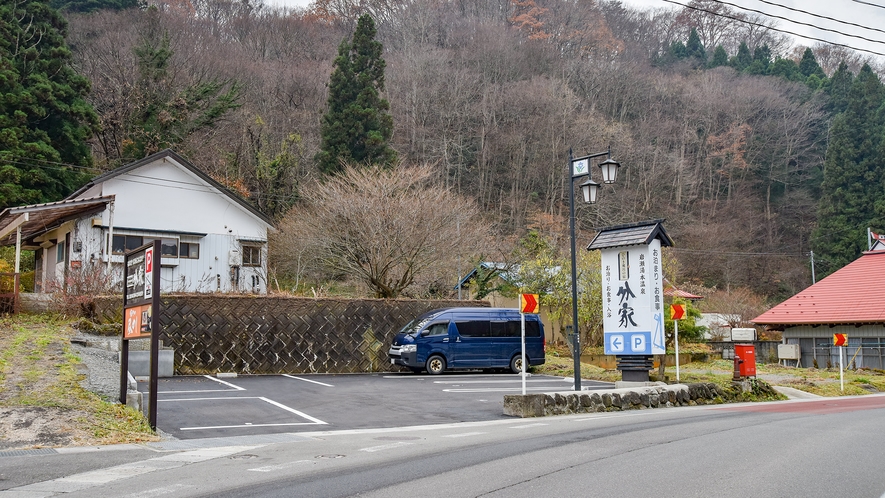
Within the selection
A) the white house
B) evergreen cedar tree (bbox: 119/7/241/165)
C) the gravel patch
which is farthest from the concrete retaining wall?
evergreen cedar tree (bbox: 119/7/241/165)

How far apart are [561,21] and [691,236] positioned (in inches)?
820

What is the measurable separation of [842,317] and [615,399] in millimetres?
23220

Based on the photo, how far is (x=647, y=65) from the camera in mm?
65062

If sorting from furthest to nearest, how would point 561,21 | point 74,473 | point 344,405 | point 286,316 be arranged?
point 561,21
point 286,316
point 344,405
point 74,473

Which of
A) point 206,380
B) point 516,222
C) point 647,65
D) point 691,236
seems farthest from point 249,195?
point 647,65

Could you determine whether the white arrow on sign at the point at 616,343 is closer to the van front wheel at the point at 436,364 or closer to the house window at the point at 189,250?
the van front wheel at the point at 436,364

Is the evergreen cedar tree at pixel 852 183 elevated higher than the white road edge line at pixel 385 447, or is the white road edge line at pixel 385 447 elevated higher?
the evergreen cedar tree at pixel 852 183

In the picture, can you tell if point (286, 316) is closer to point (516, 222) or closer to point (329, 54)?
point (516, 222)

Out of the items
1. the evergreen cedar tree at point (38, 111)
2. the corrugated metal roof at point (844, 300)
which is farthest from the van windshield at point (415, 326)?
the corrugated metal roof at point (844, 300)

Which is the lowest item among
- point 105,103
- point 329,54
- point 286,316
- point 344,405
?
point 344,405

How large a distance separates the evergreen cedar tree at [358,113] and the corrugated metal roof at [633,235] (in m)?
21.7

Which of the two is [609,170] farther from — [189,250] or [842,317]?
[842,317]

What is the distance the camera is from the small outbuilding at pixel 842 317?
34031 millimetres

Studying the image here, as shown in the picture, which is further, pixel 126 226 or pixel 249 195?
pixel 249 195
